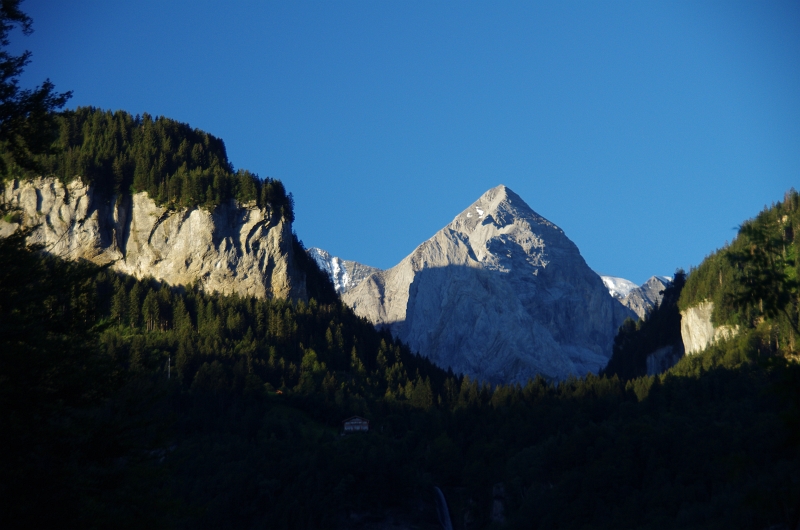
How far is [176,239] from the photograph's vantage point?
184750mm

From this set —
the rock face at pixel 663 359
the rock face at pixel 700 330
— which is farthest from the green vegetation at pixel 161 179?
the rock face at pixel 700 330

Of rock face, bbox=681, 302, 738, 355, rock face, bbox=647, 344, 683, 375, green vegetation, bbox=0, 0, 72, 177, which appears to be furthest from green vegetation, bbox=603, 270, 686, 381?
green vegetation, bbox=0, 0, 72, 177

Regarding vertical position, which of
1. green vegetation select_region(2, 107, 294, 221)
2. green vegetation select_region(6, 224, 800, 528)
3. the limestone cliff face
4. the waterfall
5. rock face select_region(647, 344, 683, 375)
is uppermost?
green vegetation select_region(2, 107, 294, 221)

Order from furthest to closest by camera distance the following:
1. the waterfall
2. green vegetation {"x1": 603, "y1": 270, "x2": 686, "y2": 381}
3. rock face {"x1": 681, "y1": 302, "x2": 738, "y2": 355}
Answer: green vegetation {"x1": 603, "y1": 270, "x2": 686, "y2": 381}, rock face {"x1": 681, "y1": 302, "x2": 738, "y2": 355}, the waterfall

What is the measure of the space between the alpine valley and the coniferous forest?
16cm

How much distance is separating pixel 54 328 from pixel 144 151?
172 metres

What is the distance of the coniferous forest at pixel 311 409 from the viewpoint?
1117 inches

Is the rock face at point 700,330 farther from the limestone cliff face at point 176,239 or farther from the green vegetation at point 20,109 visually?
the green vegetation at point 20,109

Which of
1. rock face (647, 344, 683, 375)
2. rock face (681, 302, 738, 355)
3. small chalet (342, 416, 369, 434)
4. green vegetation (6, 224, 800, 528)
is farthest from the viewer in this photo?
rock face (647, 344, 683, 375)

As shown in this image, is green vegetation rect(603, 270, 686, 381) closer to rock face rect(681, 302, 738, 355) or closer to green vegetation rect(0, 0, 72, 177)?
rock face rect(681, 302, 738, 355)

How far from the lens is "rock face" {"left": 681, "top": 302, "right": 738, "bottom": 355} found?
148125 mm

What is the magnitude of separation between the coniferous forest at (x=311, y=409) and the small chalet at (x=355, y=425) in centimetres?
125

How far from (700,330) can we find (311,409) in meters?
67.1

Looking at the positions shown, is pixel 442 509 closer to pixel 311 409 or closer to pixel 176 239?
pixel 311 409
